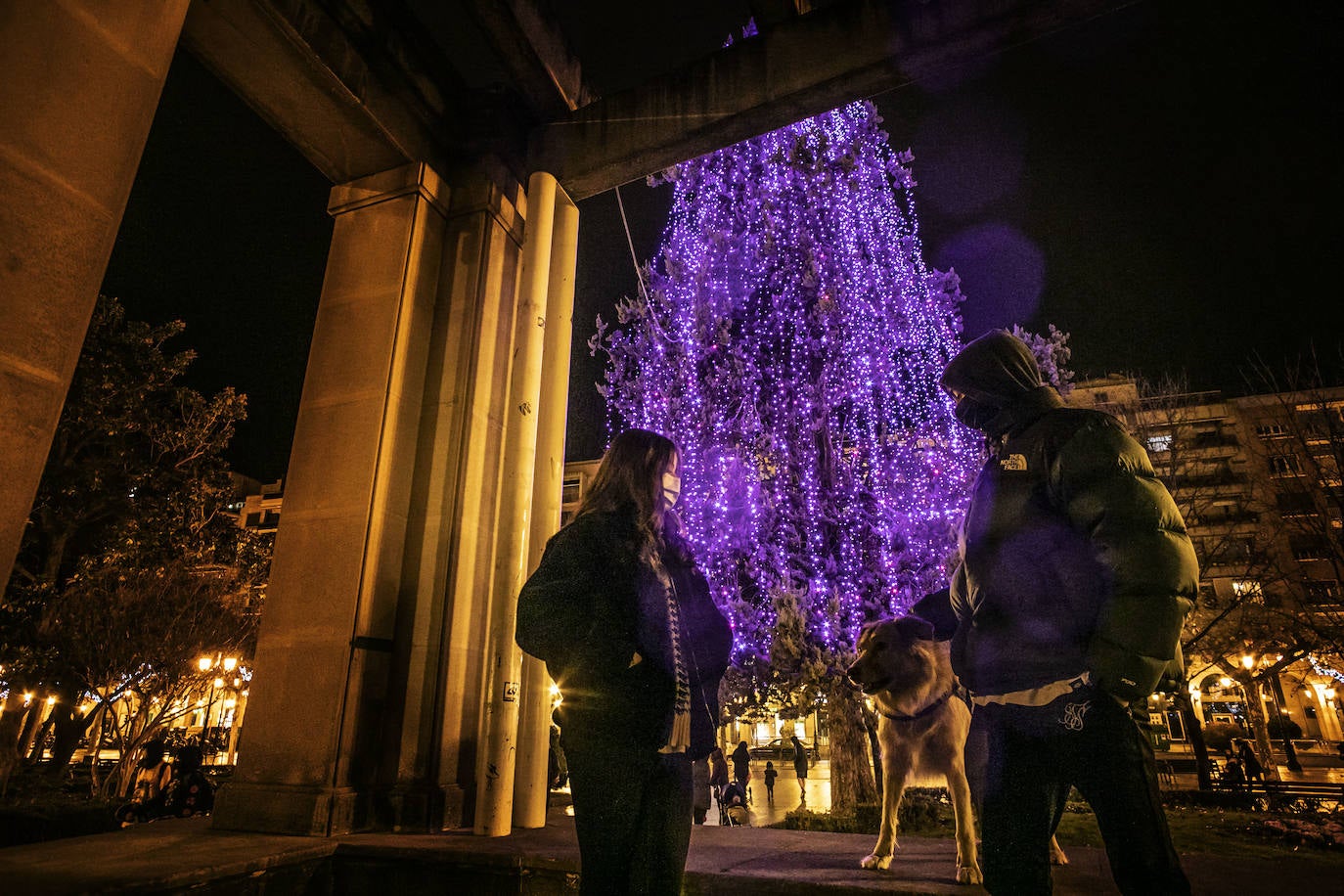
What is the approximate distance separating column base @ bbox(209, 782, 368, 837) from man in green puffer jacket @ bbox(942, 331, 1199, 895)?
379 centimetres

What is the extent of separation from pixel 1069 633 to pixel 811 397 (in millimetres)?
12298

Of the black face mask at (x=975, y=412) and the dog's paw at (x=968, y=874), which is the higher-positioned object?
the black face mask at (x=975, y=412)

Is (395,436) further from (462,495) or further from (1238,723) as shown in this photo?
(1238,723)

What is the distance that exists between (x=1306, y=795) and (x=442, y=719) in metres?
14.1

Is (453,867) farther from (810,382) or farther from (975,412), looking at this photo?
(810,382)

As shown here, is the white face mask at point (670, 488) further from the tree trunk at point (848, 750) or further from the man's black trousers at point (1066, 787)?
the tree trunk at point (848, 750)

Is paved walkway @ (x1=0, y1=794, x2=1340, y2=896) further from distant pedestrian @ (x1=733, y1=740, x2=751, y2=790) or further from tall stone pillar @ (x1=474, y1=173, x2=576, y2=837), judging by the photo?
distant pedestrian @ (x1=733, y1=740, x2=751, y2=790)

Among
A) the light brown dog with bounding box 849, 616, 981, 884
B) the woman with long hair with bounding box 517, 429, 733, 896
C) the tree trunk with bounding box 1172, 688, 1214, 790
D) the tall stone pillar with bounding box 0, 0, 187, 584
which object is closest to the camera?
the woman with long hair with bounding box 517, 429, 733, 896

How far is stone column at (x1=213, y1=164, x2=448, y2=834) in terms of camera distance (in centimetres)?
443

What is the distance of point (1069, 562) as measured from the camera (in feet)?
6.44

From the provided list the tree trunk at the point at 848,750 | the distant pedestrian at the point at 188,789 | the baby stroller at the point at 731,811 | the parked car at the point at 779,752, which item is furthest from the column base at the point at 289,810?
the parked car at the point at 779,752

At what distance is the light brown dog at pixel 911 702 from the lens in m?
4.03

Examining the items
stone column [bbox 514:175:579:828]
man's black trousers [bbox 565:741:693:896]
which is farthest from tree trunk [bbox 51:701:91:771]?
man's black trousers [bbox 565:741:693:896]

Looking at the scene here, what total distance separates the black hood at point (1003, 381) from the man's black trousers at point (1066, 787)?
2.89ft
